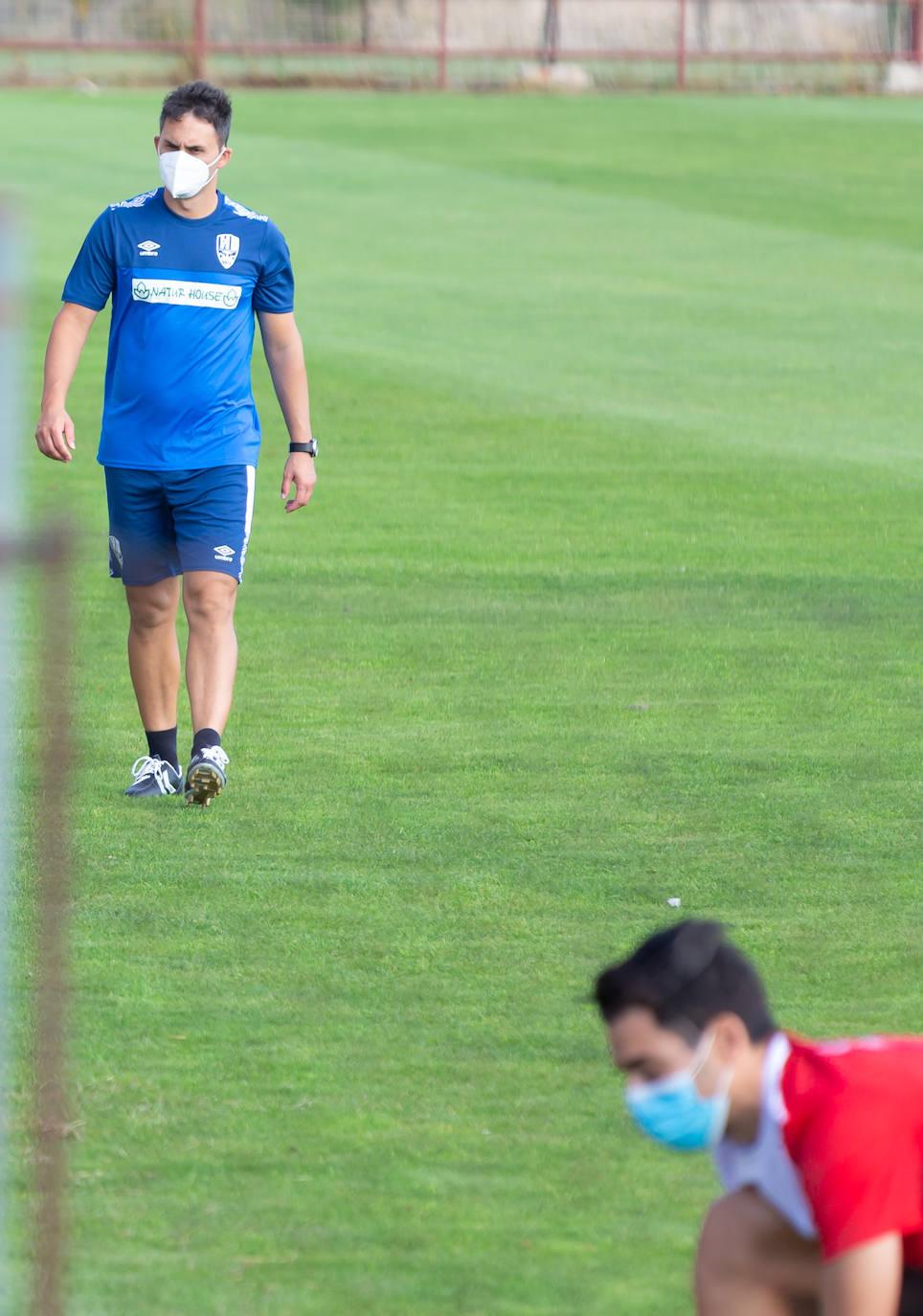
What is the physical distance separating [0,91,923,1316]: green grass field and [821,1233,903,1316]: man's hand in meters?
1.06

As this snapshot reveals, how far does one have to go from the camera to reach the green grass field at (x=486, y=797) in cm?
454

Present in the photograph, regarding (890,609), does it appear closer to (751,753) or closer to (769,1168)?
(751,753)

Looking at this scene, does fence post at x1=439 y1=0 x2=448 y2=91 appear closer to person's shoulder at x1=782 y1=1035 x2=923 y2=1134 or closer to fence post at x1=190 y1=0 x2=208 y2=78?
fence post at x1=190 y1=0 x2=208 y2=78

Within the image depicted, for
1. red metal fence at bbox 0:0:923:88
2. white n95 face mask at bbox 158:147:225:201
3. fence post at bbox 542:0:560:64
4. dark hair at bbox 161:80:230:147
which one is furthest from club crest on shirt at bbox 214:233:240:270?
fence post at bbox 542:0:560:64

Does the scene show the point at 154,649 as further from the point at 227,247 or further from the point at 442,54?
the point at 442,54

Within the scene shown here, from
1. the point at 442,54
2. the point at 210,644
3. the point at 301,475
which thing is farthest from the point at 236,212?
the point at 442,54

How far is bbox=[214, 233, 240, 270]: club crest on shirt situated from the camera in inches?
281

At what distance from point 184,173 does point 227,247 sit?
10.5 inches

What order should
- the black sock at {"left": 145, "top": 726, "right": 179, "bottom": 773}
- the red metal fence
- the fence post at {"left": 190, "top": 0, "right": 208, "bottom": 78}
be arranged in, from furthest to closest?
the red metal fence → the fence post at {"left": 190, "top": 0, "right": 208, "bottom": 78} → the black sock at {"left": 145, "top": 726, "right": 179, "bottom": 773}

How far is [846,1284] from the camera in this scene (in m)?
3.18

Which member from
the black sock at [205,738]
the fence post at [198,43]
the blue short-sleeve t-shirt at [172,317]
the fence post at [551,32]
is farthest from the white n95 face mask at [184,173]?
the fence post at [551,32]

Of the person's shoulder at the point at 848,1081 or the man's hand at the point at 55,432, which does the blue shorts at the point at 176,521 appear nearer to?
the man's hand at the point at 55,432

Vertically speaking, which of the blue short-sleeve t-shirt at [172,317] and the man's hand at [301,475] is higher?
the blue short-sleeve t-shirt at [172,317]

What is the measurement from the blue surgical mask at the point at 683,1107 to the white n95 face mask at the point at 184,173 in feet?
14.4
